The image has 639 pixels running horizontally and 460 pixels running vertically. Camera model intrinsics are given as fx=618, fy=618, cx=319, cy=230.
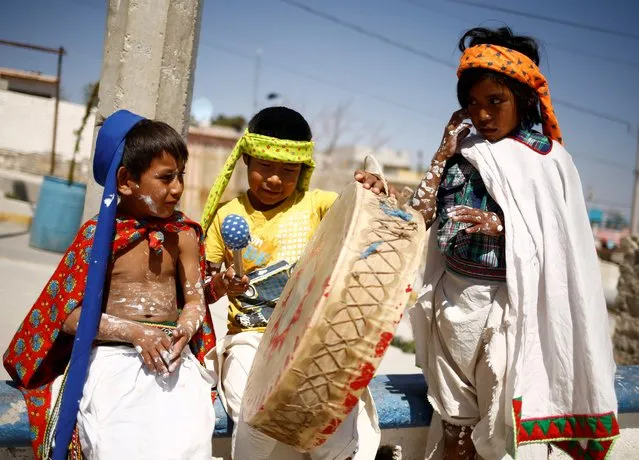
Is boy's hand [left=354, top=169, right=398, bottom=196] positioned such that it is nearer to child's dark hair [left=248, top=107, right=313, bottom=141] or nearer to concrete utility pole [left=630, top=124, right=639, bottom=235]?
child's dark hair [left=248, top=107, right=313, bottom=141]

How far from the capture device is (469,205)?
A: 8.82ft

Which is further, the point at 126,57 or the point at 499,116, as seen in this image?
the point at 126,57

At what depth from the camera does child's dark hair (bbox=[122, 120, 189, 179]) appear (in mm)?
2326

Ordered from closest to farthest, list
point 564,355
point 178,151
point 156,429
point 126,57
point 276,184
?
point 156,429, point 178,151, point 564,355, point 276,184, point 126,57

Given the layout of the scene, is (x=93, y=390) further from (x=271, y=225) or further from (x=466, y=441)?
(x=466, y=441)

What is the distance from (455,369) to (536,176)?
0.90 m

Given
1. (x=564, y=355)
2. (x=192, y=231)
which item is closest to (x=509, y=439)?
(x=564, y=355)

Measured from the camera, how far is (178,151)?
237 centimetres

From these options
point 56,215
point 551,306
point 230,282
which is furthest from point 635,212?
point 230,282

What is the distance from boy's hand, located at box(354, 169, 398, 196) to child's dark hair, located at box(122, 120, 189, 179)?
71 cm

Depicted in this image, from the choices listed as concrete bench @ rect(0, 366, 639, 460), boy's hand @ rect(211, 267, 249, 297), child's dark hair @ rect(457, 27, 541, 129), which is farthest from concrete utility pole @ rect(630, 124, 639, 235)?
boy's hand @ rect(211, 267, 249, 297)

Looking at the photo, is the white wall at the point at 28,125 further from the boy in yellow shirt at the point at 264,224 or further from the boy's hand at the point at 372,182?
the boy's hand at the point at 372,182

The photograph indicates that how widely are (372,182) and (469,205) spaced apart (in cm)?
54

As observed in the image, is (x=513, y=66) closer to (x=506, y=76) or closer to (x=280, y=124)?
(x=506, y=76)
